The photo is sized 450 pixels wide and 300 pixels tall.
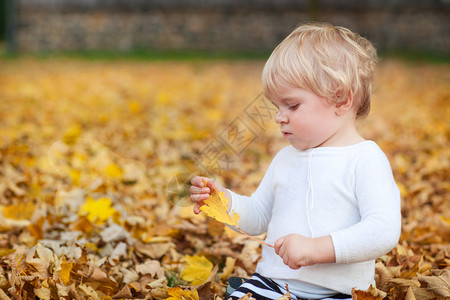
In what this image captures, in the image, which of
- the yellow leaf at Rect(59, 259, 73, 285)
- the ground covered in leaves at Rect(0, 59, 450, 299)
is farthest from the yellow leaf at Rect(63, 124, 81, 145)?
the yellow leaf at Rect(59, 259, 73, 285)

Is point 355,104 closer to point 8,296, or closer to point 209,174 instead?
point 209,174

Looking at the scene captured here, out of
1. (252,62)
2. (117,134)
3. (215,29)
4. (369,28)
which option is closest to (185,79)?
(252,62)

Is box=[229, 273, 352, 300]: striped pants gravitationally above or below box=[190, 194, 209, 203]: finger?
below

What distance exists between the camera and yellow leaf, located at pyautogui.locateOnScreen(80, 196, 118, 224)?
2429 millimetres

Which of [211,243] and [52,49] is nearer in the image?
[211,243]

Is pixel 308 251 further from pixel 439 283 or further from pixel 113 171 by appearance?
pixel 113 171

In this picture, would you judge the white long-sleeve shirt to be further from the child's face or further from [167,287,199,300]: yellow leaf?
[167,287,199,300]: yellow leaf

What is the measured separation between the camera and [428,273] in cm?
190

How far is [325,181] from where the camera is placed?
1523 mm

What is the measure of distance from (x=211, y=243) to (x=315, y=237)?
100 cm

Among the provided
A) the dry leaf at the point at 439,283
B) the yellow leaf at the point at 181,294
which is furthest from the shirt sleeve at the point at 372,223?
the yellow leaf at the point at 181,294

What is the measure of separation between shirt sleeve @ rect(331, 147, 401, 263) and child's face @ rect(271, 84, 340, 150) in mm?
168

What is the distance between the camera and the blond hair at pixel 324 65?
4.81 ft

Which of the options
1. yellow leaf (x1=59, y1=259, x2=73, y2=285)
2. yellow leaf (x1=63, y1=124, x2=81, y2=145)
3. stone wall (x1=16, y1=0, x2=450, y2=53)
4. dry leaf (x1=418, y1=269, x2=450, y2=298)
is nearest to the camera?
dry leaf (x1=418, y1=269, x2=450, y2=298)
